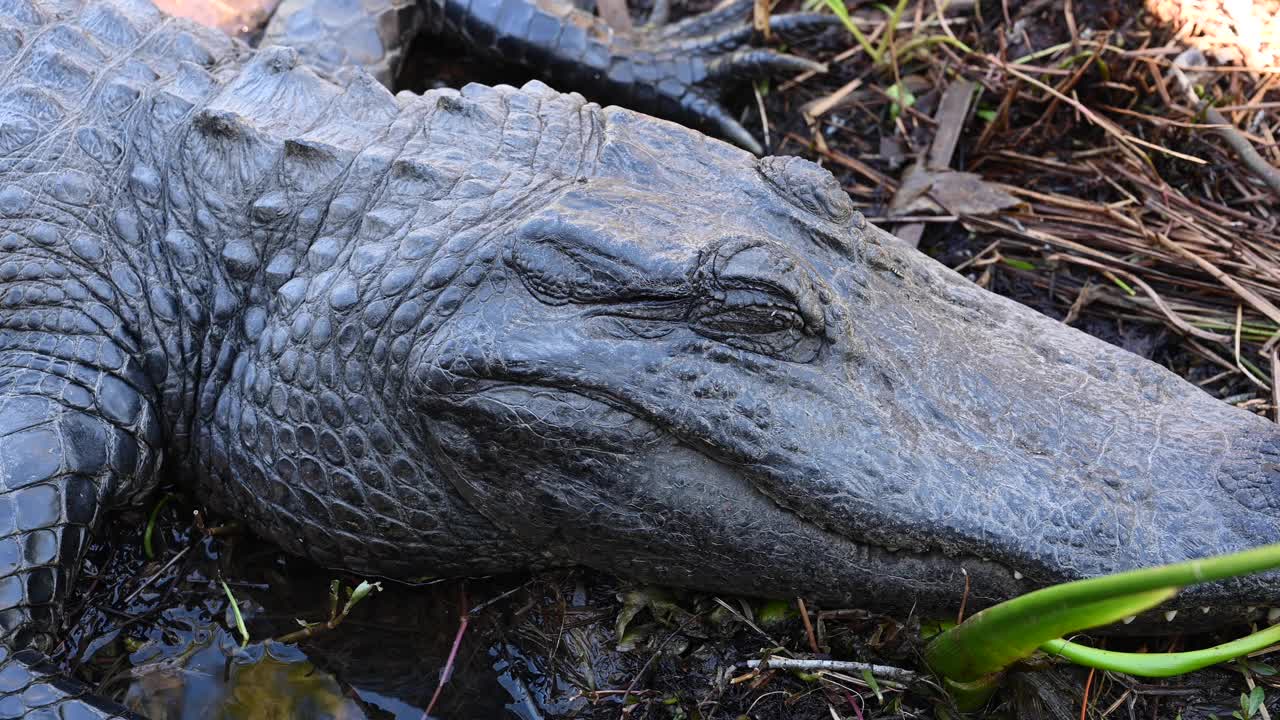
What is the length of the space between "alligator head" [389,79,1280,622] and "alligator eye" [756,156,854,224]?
0.18m

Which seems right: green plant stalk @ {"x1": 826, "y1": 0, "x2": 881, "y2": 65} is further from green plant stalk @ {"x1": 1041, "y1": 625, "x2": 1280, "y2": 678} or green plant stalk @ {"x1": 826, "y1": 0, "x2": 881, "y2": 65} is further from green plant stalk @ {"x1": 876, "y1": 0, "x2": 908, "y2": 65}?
green plant stalk @ {"x1": 1041, "y1": 625, "x2": 1280, "y2": 678}

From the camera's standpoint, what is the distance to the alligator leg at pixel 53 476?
2307mm

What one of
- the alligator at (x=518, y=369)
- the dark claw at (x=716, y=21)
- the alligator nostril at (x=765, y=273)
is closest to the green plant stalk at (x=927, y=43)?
the dark claw at (x=716, y=21)

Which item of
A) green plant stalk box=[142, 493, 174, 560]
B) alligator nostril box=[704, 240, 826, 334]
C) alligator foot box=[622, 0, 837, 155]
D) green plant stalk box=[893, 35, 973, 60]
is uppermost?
alligator nostril box=[704, 240, 826, 334]

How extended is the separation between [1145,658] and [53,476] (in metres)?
2.29

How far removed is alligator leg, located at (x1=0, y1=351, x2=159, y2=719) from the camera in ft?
7.57

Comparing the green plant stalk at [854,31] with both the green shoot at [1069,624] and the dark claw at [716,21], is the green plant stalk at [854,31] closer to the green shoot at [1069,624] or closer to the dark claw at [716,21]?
the dark claw at [716,21]

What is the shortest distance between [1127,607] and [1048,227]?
7.37 feet

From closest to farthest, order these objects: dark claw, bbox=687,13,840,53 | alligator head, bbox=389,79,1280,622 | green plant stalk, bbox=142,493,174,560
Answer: alligator head, bbox=389,79,1280,622 → green plant stalk, bbox=142,493,174,560 → dark claw, bbox=687,13,840,53

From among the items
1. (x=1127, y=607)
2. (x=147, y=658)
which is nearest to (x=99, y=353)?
(x=147, y=658)

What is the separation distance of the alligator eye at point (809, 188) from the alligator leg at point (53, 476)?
161cm

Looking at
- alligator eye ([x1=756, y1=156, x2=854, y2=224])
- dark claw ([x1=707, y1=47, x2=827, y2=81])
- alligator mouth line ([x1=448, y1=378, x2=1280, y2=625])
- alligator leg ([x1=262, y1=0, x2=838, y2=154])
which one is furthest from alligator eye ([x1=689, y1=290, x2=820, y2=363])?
dark claw ([x1=707, y1=47, x2=827, y2=81])

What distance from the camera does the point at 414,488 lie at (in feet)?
8.29

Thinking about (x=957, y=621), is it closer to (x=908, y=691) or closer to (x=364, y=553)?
(x=908, y=691)
